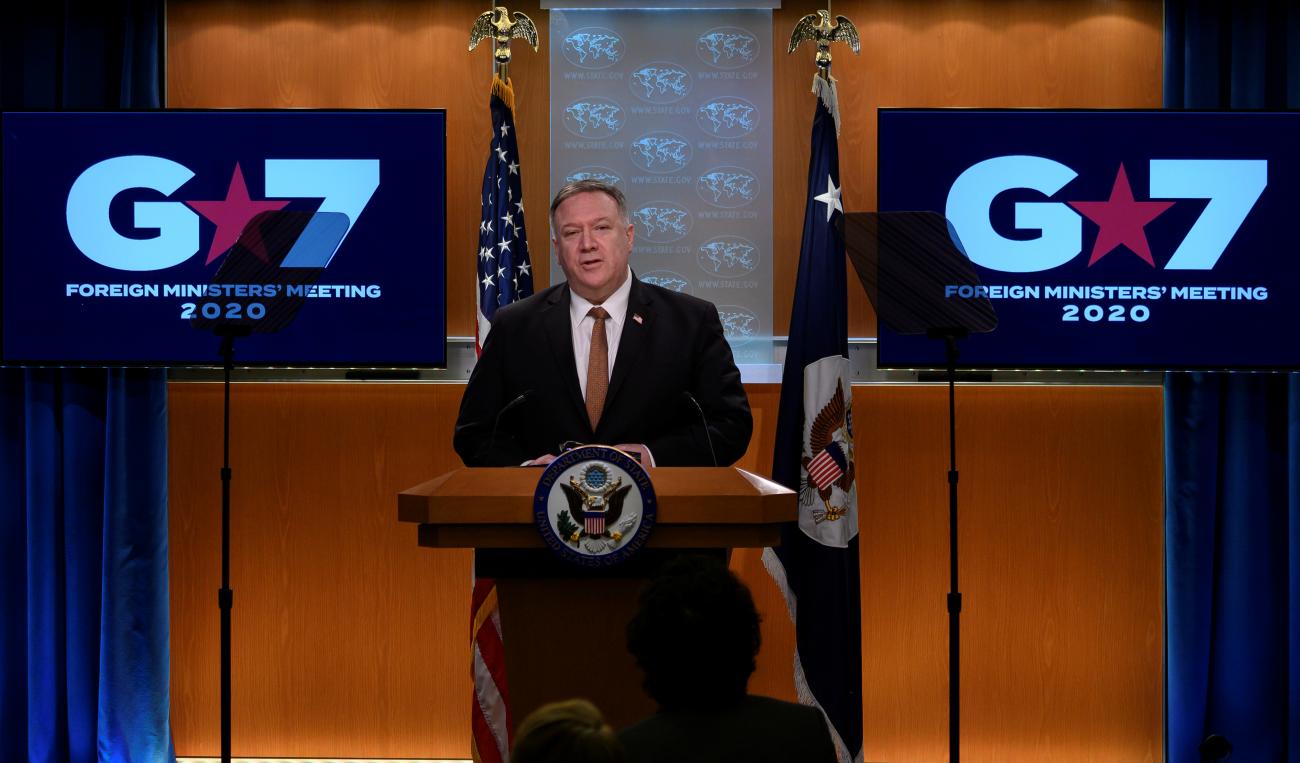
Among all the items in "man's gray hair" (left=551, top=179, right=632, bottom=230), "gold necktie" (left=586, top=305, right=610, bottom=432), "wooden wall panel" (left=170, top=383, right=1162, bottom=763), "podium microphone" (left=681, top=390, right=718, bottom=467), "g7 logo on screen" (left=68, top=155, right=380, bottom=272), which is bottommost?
"wooden wall panel" (left=170, top=383, right=1162, bottom=763)

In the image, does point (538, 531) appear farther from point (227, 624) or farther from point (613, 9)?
point (613, 9)

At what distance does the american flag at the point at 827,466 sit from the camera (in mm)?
4512

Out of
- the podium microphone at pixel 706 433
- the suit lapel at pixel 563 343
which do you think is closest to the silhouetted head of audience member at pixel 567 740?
Answer: the podium microphone at pixel 706 433

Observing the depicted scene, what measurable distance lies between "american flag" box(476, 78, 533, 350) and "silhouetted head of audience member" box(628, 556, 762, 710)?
2.83 m

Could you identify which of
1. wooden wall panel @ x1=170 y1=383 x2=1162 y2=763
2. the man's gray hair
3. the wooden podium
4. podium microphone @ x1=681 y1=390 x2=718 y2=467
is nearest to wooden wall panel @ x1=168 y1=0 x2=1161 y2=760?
wooden wall panel @ x1=170 y1=383 x2=1162 y2=763

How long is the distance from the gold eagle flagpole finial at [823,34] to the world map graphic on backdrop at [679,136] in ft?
0.99

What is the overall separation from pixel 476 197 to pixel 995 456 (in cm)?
238

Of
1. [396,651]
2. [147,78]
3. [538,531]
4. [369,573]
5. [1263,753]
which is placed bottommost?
[1263,753]

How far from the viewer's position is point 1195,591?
15.7 feet

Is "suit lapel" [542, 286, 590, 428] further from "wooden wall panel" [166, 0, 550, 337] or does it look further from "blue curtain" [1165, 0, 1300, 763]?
"blue curtain" [1165, 0, 1300, 763]

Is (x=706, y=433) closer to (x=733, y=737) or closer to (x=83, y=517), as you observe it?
(x=733, y=737)

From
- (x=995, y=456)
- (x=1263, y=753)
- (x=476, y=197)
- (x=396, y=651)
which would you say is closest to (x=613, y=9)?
(x=476, y=197)

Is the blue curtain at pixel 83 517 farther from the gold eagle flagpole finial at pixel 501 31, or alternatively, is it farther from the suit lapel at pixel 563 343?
the suit lapel at pixel 563 343

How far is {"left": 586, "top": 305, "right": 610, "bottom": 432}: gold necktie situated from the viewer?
3.48m
